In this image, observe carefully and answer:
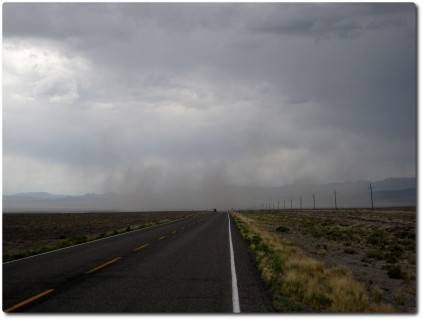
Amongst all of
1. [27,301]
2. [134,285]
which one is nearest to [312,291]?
[134,285]

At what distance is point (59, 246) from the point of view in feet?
72.6

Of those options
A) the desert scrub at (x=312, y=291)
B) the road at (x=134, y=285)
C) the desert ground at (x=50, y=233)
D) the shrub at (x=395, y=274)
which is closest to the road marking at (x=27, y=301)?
the road at (x=134, y=285)

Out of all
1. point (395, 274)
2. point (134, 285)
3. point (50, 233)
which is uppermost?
point (134, 285)

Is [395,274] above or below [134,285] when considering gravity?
below

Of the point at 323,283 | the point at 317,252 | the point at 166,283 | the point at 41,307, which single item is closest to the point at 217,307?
the point at 166,283

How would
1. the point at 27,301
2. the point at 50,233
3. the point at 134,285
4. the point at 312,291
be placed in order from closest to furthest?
the point at 27,301
the point at 312,291
the point at 134,285
the point at 50,233

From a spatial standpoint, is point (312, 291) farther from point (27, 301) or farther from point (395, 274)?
point (395, 274)

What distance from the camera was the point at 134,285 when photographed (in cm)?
1007

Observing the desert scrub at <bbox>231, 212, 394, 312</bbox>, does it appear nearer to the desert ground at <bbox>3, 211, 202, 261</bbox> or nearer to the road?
the road

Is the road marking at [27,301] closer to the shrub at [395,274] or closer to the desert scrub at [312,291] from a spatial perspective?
the desert scrub at [312,291]

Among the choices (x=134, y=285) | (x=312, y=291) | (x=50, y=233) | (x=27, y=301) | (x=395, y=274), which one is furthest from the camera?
(x=50, y=233)

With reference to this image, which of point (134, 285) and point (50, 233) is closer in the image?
→ point (134, 285)

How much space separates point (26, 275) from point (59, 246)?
35.1ft

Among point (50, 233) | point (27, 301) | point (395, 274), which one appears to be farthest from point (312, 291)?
point (50, 233)
